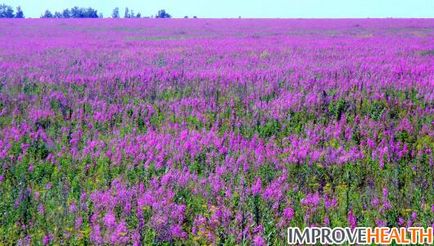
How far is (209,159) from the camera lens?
4.61 m

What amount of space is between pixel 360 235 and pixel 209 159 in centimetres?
183

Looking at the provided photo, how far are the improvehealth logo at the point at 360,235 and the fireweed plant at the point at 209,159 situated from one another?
0.07m

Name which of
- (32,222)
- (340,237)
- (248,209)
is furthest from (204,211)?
(32,222)

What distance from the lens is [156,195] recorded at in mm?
3711

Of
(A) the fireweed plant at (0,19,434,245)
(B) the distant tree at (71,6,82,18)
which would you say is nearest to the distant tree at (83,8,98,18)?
(B) the distant tree at (71,6,82,18)

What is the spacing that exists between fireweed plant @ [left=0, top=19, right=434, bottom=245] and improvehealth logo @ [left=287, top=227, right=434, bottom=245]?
0.24 ft

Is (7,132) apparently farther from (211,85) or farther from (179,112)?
(211,85)

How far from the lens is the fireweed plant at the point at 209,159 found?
11.1 feet

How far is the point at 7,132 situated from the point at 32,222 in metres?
2.21

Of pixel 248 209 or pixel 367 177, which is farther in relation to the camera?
pixel 367 177

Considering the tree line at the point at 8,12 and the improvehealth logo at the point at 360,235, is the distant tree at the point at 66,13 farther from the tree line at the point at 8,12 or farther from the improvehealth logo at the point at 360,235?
the improvehealth logo at the point at 360,235

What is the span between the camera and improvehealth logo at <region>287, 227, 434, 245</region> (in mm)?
3121

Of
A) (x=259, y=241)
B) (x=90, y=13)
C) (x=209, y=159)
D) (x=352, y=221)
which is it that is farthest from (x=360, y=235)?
(x=90, y=13)

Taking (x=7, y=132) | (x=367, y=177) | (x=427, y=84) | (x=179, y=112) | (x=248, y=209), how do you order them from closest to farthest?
(x=248, y=209), (x=367, y=177), (x=7, y=132), (x=179, y=112), (x=427, y=84)
